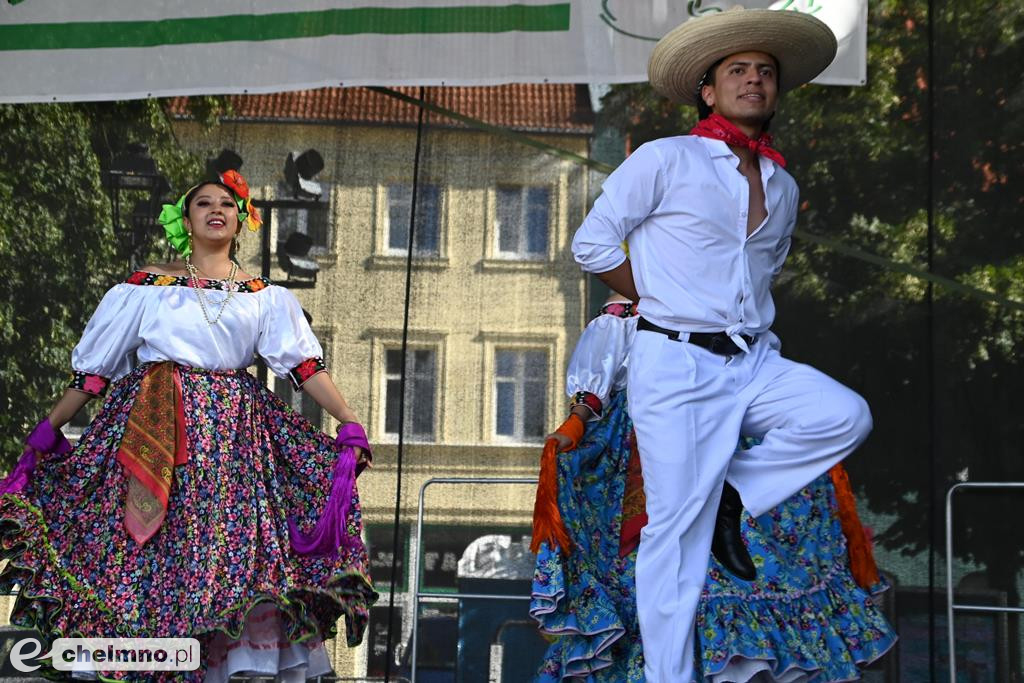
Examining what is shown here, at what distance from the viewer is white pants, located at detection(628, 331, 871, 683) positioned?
3.70 m

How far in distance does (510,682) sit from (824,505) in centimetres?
189

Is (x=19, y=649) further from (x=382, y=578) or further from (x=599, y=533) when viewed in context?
(x=599, y=533)

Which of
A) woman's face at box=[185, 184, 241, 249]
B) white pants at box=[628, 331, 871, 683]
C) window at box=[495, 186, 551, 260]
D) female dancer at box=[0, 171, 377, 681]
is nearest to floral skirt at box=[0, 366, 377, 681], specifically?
female dancer at box=[0, 171, 377, 681]

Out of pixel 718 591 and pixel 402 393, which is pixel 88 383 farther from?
pixel 718 591

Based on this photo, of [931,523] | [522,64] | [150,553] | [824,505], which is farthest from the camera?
[522,64]

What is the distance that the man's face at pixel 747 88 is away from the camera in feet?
13.2

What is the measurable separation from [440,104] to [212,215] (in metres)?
1.34

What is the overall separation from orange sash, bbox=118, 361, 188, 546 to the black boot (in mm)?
1708

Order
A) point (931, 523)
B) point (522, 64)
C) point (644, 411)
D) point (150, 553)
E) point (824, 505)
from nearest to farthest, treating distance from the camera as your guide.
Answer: point (644, 411) → point (824, 505) → point (150, 553) → point (931, 523) → point (522, 64)

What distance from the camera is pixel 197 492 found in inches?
181

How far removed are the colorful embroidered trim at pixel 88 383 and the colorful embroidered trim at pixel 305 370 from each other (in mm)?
611

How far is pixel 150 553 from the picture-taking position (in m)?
4.53

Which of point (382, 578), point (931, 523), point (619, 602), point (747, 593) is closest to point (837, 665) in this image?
point (747, 593)

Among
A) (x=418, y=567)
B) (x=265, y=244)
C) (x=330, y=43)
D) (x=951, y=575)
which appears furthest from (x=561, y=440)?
(x=330, y=43)
